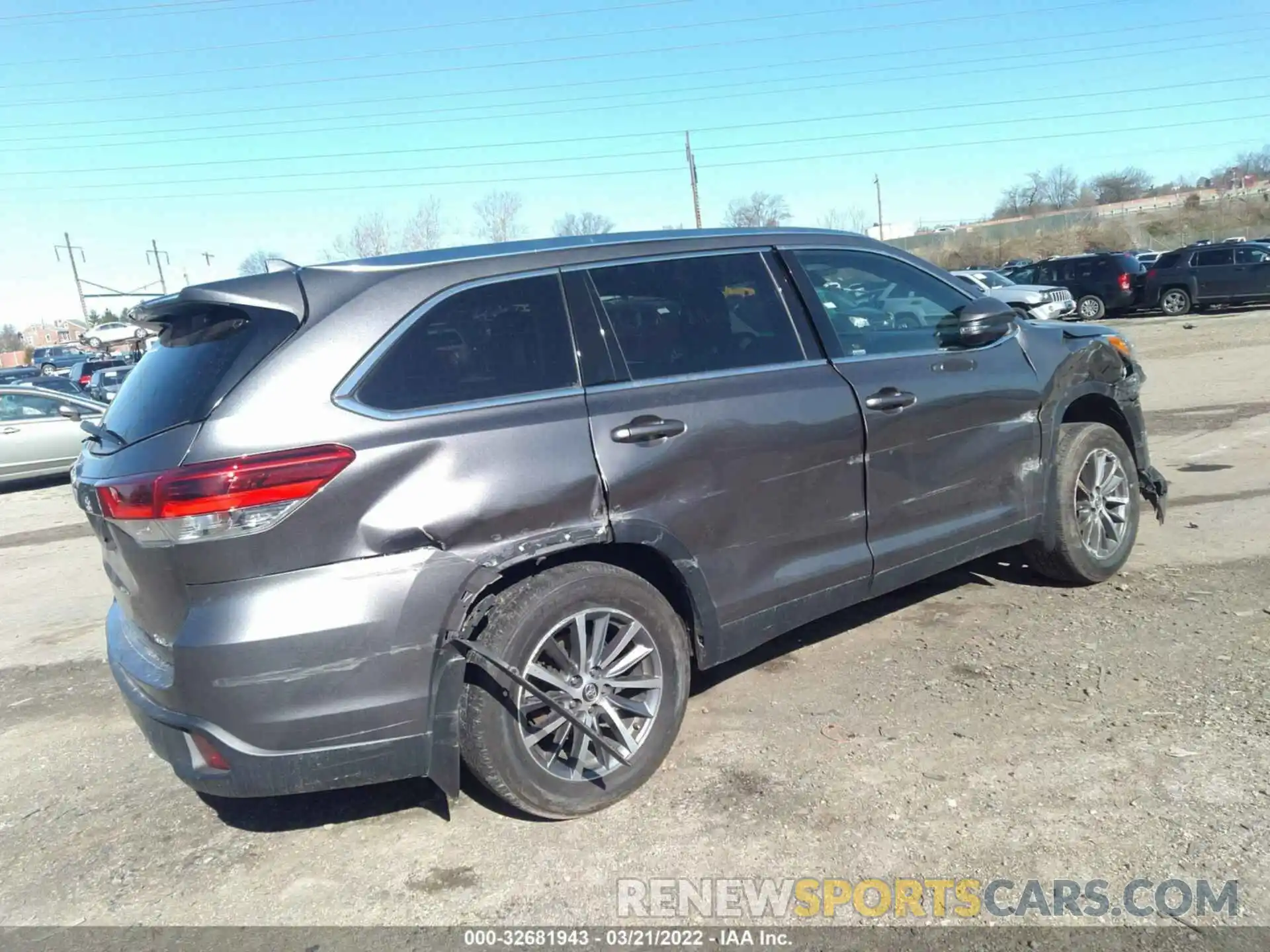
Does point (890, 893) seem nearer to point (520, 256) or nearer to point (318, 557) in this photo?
point (318, 557)

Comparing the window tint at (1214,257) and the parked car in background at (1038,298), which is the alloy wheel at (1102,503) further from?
the window tint at (1214,257)

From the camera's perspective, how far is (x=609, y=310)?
3691 millimetres

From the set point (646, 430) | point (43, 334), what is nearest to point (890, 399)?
point (646, 430)

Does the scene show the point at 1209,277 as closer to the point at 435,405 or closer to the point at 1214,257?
the point at 1214,257

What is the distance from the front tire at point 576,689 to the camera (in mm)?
3260

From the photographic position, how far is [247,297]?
3.21 meters

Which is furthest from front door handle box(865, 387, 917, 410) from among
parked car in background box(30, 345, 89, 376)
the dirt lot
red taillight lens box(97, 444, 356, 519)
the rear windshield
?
parked car in background box(30, 345, 89, 376)

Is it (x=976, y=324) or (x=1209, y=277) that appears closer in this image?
(x=976, y=324)

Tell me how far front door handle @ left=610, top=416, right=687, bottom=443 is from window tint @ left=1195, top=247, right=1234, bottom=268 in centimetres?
2526

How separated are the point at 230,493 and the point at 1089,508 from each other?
4.11 m

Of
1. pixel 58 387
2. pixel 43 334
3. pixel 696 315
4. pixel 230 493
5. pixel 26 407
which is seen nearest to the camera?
pixel 230 493

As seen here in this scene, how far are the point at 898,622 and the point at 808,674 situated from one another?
0.75 meters

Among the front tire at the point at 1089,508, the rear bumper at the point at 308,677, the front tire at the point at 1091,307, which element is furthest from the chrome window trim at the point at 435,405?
the front tire at the point at 1091,307

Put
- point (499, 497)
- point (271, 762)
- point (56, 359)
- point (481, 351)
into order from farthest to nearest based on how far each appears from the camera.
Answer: point (56, 359) → point (481, 351) → point (499, 497) → point (271, 762)
